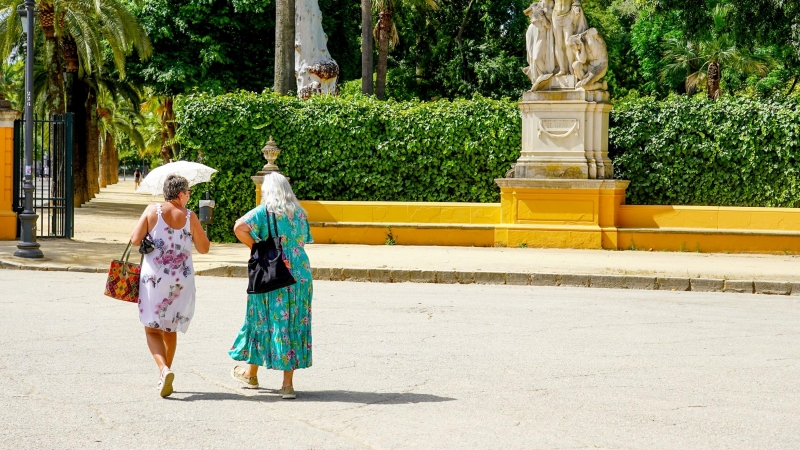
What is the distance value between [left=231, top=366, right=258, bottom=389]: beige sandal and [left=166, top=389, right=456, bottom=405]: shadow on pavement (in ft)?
0.31

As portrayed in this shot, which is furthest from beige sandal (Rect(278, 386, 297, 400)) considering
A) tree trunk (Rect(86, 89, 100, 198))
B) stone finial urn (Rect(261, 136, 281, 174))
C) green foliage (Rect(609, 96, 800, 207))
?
tree trunk (Rect(86, 89, 100, 198))

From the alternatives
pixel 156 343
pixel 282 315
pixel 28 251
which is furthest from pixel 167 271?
pixel 28 251

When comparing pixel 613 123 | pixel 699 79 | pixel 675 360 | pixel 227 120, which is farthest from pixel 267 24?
pixel 675 360

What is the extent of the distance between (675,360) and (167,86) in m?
24.5

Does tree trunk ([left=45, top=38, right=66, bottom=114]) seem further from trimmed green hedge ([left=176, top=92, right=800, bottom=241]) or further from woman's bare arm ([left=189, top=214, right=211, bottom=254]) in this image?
woman's bare arm ([left=189, top=214, right=211, bottom=254])

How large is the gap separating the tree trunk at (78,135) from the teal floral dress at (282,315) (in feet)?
89.9

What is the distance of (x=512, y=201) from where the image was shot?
1906cm

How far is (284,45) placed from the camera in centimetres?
2248

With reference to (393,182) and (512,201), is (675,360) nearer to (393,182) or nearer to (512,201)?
(512,201)

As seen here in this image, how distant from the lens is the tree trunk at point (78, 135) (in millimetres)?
33469

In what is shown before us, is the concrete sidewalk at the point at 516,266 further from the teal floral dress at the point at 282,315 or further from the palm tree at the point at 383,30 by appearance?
the palm tree at the point at 383,30

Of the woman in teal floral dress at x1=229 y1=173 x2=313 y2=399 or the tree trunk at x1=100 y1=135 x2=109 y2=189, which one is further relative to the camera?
the tree trunk at x1=100 y1=135 x2=109 y2=189

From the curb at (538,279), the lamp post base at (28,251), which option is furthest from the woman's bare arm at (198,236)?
the lamp post base at (28,251)

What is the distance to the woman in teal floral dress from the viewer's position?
6.92m
